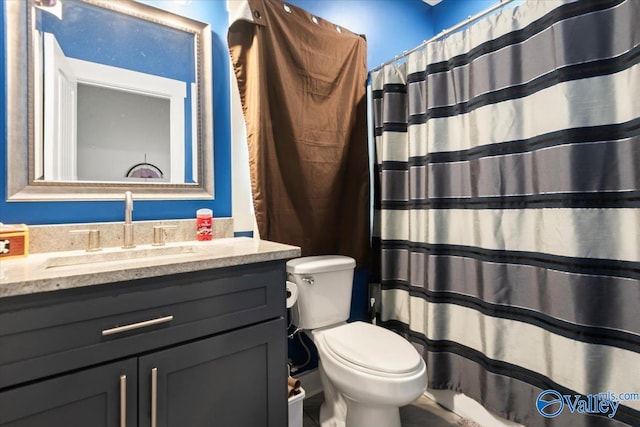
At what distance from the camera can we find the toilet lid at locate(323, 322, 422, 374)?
4.08 ft

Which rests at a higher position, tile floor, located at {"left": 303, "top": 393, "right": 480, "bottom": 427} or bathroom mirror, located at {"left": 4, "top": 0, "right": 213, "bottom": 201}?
bathroom mirror, located at {"left": 4, "top": 0, "right": 213, "bottom": 201}

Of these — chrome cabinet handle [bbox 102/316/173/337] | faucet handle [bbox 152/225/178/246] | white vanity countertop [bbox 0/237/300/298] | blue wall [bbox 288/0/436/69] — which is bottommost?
chrome cabinet handle [bbox 102/316/173/337]

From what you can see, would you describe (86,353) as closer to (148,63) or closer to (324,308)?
(324,308)

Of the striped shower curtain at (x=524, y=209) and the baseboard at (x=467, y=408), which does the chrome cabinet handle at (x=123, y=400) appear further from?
the baseboard at (x=467, y=408)

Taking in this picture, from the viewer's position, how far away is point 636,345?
103 cm

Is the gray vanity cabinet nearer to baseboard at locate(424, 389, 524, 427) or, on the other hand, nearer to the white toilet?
the white toilet

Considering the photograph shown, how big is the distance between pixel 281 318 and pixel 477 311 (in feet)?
3.09

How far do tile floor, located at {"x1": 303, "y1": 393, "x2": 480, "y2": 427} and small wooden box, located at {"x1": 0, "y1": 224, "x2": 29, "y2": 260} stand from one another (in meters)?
1.43

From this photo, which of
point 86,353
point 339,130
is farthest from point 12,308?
point 339,130

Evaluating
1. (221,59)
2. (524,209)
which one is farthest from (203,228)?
(524,209)

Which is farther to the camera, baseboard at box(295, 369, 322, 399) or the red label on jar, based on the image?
baseboard at box(295, 369, 322, 399)

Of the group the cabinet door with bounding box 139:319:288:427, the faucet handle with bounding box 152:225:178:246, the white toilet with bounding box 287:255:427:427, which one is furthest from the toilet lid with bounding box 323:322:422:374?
the faucet handle with bounding box 152:225:178:246

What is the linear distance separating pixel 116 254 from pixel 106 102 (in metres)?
0.63

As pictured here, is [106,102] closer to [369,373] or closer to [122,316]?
[122,316]
